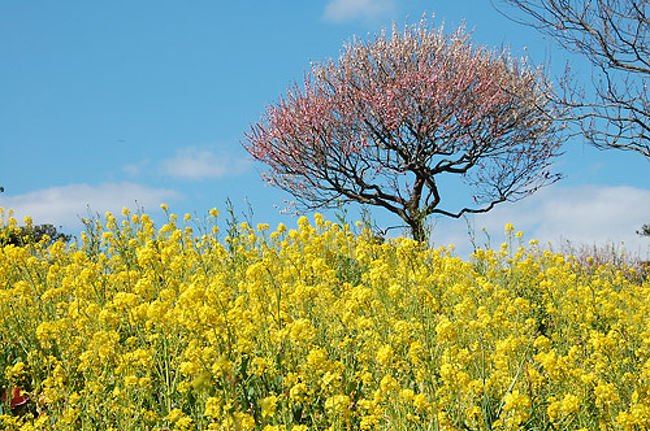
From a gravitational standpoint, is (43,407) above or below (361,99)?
below

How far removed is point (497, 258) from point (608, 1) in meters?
6.57

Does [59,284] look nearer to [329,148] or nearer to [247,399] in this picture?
[247,399]

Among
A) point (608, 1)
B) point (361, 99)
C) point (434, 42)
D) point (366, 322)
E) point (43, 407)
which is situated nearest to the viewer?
point (366, 322)

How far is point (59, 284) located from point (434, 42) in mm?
13003

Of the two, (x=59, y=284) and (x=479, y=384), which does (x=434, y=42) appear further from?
Result: (x=479, y=384)

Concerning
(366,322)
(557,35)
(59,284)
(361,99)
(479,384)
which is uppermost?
(361,99)

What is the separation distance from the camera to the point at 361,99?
1495 cm


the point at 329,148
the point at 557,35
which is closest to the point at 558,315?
the point at 557,35

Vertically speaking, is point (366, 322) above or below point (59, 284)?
below

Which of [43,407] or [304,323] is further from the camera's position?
[43,407]

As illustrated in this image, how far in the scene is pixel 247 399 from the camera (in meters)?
3.05

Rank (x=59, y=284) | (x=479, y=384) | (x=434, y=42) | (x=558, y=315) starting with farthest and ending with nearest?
(x=434, y=42) < (x=59, y=284) < (x=558, y=315) < (x=479, y=384)

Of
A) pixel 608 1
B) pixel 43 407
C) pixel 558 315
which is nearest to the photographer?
pixel 43 407

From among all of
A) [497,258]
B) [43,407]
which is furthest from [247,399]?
[497,258]
